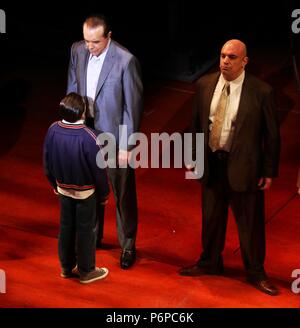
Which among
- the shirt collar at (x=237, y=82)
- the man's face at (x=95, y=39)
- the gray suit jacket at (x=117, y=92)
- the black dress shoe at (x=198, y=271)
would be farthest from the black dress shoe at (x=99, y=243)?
the shirt collar at (x=237, y=82)

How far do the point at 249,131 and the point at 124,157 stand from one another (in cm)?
79

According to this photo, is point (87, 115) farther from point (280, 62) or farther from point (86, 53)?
point (280, 62)

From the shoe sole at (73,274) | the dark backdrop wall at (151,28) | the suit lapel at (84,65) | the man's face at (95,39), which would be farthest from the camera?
the dark backdrop wall at (151,28)

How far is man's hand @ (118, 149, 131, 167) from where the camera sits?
5.31 meters

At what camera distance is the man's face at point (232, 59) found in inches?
191

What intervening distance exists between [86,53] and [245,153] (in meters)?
1.13

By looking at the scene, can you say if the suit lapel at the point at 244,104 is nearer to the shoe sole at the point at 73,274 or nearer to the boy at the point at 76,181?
the boy at the point at 76,181

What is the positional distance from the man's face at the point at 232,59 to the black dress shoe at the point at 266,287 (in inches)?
48.7

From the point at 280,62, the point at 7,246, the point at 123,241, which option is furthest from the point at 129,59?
the point at 280,62

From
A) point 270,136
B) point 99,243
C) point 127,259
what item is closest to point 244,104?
point 270,136

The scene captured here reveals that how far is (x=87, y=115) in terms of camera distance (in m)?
5.38

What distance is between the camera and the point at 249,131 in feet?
16.3

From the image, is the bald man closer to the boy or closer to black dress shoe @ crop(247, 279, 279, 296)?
black dress shoe @ crop(247, 279, 279, 296)

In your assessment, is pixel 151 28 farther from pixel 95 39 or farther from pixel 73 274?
pixel 73 274
